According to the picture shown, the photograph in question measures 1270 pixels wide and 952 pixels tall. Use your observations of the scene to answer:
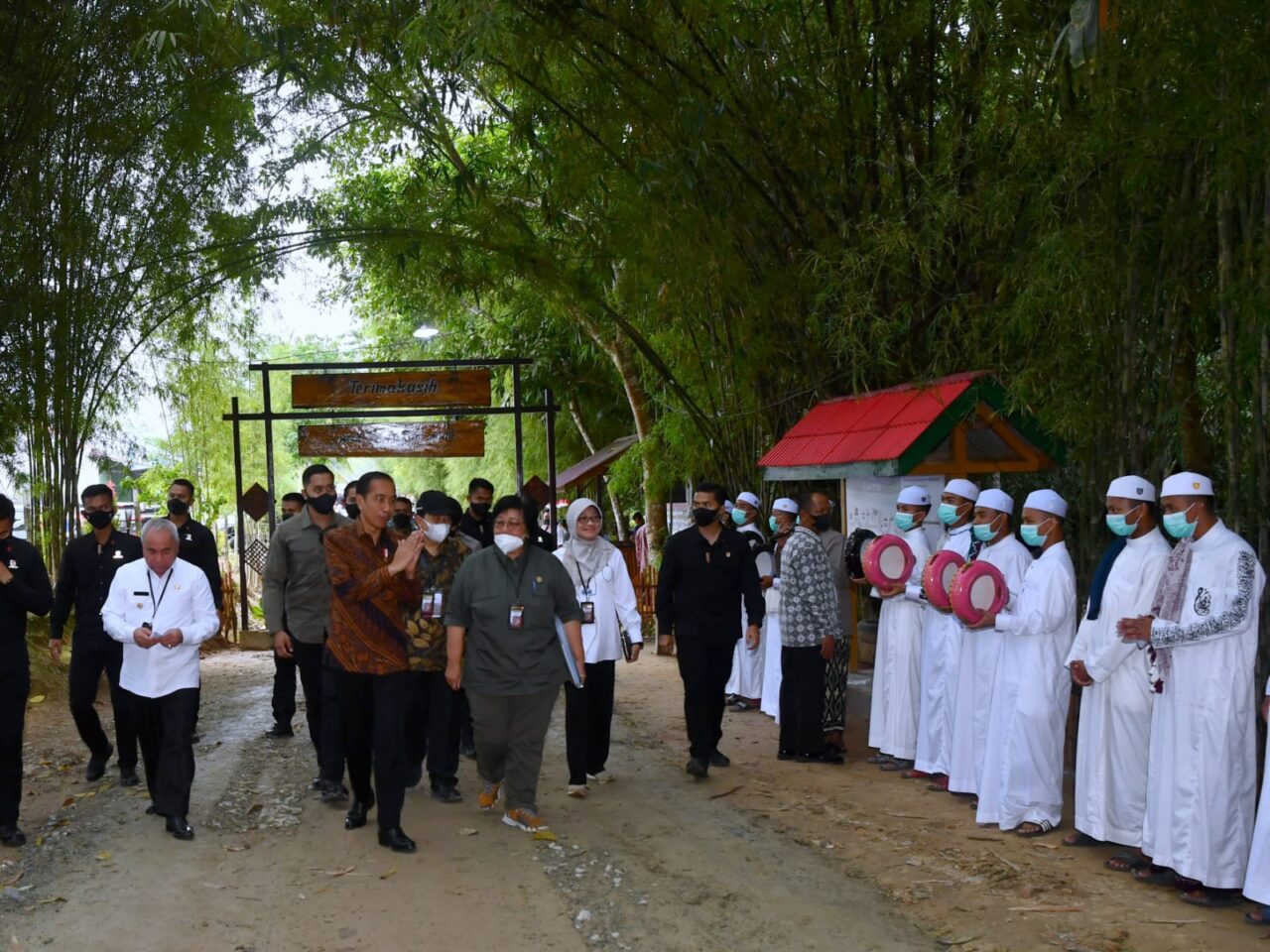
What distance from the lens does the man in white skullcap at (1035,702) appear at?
6.46 m

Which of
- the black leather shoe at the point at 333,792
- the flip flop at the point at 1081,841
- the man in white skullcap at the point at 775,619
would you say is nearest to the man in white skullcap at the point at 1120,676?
the flip flop at the point at 1081,841

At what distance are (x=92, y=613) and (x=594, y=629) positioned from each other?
9.61 ft

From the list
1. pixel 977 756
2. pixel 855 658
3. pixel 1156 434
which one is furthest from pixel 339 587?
pixel 855 658

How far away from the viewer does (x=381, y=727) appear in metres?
6.11

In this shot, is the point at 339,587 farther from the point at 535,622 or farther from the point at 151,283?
the point at 151,283

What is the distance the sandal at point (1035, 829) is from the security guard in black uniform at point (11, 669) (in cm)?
479

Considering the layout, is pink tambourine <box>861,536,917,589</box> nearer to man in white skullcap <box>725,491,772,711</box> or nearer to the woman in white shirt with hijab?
A: the woman in white shirt with hijab

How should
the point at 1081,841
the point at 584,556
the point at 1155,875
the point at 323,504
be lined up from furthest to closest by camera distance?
1. the point at 323,504
2. the point at 584,556
3. the point at 1081,841
4. the point at 1155,875

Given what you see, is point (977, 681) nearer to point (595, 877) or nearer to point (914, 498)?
point (914, 498)

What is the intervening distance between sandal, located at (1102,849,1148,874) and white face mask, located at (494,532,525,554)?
120 inches

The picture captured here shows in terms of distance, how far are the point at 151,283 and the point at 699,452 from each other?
5.66 metres

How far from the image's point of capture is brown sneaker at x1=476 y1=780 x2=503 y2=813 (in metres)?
6.88

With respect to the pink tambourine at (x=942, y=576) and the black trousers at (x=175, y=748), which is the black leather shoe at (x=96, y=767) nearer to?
the black trousers at (x=175, y=748)

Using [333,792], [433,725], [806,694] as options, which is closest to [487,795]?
[433,725]
